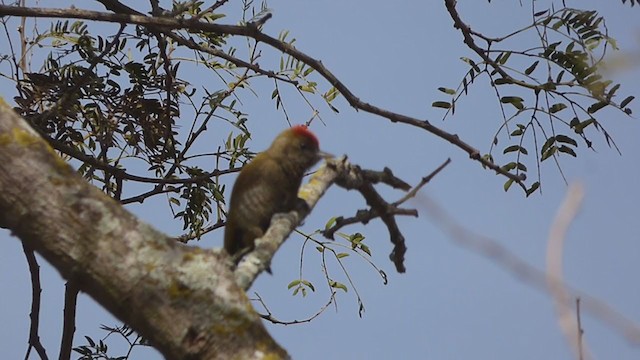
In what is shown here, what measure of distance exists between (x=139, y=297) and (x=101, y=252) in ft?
0.43

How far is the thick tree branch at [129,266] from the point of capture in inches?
78.5

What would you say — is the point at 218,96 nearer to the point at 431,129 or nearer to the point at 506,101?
the point at 506,101

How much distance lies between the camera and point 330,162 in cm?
286

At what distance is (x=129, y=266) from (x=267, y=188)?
38.8 inches

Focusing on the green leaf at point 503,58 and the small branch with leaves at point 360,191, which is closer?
the small branch with leaves at point 360,191

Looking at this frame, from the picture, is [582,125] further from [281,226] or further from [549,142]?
[281,226]

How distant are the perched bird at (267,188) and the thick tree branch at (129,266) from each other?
731 millimetres

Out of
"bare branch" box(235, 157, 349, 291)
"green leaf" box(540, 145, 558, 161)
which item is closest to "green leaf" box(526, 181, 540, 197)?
"green leaf" box(540, 145, 558, 161)

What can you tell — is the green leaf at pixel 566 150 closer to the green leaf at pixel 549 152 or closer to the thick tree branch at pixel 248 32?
the green leaf at pixel 549 152

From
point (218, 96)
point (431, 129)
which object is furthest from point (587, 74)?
point (218, 96)

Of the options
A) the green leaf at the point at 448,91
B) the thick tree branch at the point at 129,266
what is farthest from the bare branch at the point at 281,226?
the green leaf at the point at 448,91

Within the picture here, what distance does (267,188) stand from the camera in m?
2.95

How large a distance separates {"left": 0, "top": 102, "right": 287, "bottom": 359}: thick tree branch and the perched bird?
0.73m

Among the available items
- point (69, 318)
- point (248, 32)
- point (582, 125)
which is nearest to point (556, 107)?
point (582, 125)
